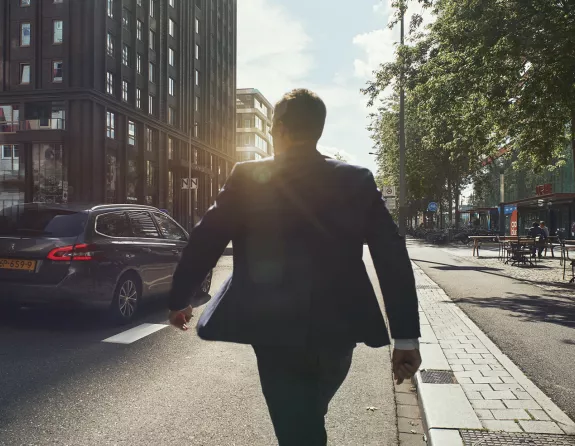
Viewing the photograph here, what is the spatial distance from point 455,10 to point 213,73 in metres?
50.7

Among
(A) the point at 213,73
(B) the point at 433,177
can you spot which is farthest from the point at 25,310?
(A) the point at 213,73

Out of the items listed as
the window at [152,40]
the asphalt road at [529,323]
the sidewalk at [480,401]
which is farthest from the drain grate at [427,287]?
the window at [152,40]

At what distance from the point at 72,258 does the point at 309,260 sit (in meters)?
5.12

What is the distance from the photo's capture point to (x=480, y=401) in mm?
3740

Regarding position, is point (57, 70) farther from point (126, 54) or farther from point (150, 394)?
point (150, 394)

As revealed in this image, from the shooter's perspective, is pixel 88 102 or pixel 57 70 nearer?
pixel 88 102

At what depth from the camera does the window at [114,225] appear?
681 centimetres

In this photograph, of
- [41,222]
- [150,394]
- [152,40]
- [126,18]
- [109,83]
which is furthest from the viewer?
[152,40]

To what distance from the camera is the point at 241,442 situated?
323 centimetres

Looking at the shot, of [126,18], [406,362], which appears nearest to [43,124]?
[126,18]

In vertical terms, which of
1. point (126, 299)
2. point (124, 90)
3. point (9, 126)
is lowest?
point (126, 299)

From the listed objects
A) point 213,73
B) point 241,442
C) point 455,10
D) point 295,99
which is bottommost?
point 241,442

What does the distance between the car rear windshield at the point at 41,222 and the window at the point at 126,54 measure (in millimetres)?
34794

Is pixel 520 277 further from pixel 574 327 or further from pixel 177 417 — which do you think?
pixel 177 417
